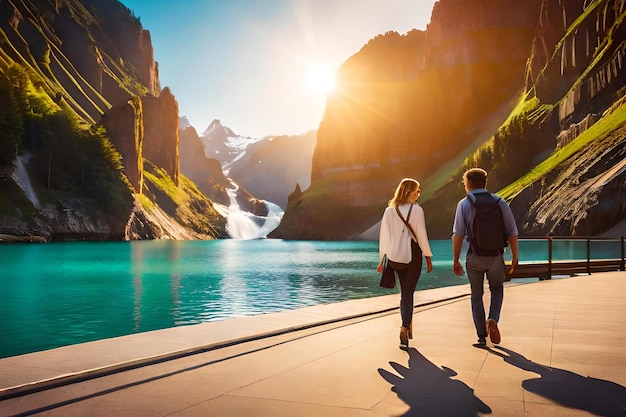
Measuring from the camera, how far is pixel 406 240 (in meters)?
9.37

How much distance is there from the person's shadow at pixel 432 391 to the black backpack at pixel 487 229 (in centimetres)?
208

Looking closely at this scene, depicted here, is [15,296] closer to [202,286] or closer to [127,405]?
[202,286]

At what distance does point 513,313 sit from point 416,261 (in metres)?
4.85

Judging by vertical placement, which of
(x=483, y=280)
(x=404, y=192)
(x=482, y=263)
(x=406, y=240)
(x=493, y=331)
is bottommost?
(x=493, y=331)

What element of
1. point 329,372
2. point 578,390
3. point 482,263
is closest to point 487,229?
point 482,263

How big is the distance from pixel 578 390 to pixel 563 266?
73.0ft

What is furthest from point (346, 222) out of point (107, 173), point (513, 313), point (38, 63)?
point (513, 313)

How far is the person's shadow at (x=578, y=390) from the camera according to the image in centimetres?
564

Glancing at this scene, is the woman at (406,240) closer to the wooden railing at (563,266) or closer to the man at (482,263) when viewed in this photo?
the man at (482,263)

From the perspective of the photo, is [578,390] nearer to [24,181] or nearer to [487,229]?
[487,229]

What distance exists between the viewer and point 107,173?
126875 millimetres

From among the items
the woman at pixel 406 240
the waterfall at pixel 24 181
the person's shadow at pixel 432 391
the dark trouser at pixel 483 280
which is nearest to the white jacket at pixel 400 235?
the woman at pixel 406 240

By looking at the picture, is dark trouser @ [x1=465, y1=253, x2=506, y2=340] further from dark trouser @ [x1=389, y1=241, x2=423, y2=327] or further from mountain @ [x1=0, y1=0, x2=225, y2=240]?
mountain @ [x1=0, y1=0, x2=225, y2=240]

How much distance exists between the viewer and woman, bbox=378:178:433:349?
30.6 feet
